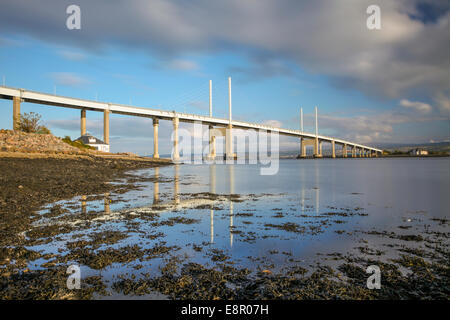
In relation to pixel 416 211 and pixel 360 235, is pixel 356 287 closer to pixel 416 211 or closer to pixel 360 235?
pixel 360 235

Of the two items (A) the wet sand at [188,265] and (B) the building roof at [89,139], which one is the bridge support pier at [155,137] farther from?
(A) the wet sand at [188,265]

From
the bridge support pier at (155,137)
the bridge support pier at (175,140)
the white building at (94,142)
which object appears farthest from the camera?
the bridge support pier at (175,140)

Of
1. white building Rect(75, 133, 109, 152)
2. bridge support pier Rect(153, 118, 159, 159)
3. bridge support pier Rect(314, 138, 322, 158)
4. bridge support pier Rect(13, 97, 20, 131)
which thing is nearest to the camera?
bridge support pier Rect(13, 97, 20, 131)

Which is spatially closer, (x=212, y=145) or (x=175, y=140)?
(x=175, y=140)

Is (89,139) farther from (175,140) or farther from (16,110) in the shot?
(175,140)

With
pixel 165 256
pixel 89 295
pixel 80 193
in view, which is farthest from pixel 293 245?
pixel 80 193

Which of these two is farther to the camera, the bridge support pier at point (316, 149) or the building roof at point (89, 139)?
the bridge support pier at point (316, 149)

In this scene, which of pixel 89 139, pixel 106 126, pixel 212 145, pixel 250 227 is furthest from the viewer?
pixel 212 145

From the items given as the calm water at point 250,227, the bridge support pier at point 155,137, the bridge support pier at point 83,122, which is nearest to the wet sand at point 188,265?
the calm water at point 250,227

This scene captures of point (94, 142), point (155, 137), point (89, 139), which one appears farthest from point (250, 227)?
point (155, 137)

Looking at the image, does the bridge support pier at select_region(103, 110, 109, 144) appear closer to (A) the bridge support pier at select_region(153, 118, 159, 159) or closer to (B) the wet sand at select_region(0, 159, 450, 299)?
(A) the bridge support pier at select_region(153, 118, 159, 159)

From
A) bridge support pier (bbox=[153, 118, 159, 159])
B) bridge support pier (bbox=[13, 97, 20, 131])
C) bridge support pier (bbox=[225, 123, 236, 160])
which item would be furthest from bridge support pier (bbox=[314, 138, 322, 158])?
bridge support pier (bbox=[13, 97, 20, 131])

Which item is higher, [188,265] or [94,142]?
[94,142]

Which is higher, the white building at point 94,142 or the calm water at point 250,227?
the white building at point 94,142
